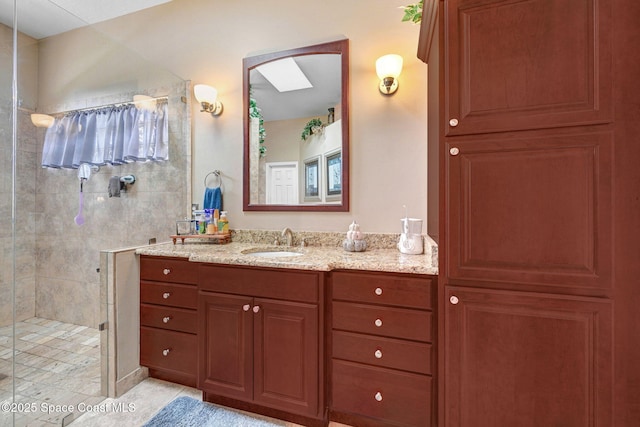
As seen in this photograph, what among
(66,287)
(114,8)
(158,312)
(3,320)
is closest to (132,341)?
(158,312)

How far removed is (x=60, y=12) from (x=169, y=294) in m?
2.76

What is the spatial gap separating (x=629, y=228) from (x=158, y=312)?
2.40 m

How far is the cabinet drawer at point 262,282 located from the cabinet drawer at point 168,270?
0.51 feet

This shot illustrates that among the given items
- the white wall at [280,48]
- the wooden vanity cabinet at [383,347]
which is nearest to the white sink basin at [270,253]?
the white wall at [280,48]

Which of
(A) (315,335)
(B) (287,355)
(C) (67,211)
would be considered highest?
(C) (67,211)

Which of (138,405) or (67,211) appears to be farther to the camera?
(67,211)

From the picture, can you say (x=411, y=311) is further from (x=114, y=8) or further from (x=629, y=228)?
(x=114, y=8)

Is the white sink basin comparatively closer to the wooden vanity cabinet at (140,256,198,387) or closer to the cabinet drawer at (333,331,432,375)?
the wooden vanity cabinet at (140,256,198,387)

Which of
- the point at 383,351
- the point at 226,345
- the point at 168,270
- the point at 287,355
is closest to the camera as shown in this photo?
the point at 383,351

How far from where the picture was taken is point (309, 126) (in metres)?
2.00

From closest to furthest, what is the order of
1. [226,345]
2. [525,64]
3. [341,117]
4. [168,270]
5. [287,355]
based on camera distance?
[525,64] < [287,355] < [226,345] < [168,270] < [341,117]

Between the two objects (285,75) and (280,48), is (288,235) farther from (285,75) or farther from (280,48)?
(280,48)

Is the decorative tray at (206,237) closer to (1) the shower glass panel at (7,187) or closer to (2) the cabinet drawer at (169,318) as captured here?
(2) the cabinet drawer at (169,318)

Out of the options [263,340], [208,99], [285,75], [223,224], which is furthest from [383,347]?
[208,99]
